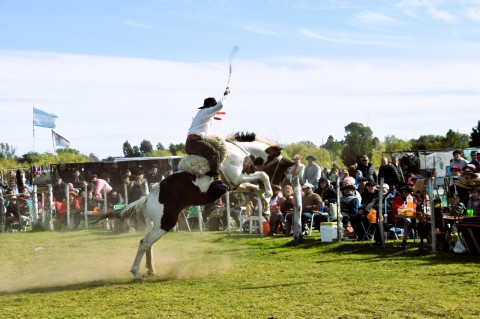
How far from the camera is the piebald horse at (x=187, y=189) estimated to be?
11.9 meters

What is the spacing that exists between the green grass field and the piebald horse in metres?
0.90

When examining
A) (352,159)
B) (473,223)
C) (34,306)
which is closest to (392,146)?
(352,159)

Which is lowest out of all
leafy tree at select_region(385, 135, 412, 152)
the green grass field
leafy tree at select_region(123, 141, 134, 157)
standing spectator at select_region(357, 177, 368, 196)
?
the green grass field

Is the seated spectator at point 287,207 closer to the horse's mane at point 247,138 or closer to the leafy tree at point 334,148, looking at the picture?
the horse's mane at point 247,138

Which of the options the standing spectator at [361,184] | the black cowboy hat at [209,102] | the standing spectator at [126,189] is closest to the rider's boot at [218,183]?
the black cowboy hat at [209,102]

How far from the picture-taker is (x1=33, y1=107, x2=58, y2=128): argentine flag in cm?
2958

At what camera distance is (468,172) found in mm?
13320

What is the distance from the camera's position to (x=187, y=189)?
1205cm

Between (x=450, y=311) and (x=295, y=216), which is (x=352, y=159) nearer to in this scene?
(x=295, y=216)

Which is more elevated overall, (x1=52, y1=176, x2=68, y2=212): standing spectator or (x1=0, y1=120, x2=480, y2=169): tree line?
(x1=0, y1=120, x2=480, y2=169): tree line

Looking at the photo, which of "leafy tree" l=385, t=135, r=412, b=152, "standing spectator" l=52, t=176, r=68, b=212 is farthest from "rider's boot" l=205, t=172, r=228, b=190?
"leafy tree" l=385, t=135, r=412, b=152

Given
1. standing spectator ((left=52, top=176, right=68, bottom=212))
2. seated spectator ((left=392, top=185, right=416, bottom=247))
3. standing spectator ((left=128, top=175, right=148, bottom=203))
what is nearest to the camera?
seated spectator ((left=392, top=185, right=416, bottom=247))

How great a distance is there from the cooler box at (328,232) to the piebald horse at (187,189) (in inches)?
123

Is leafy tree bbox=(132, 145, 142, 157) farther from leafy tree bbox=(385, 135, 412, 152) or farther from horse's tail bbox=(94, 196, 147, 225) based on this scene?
horse's tail bbox=(94, 196, 147, 225)
